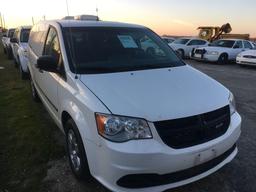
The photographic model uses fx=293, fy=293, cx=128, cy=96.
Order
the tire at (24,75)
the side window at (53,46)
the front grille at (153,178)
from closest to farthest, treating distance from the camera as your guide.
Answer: the front grille at (153,178)
the side window at (53,46)
the tire at (24,75)

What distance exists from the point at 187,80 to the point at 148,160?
126 centimetres

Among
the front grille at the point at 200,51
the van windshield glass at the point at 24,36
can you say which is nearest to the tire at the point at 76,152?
the van windshield glass at the point at 24,36

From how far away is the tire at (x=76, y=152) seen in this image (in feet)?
9.82

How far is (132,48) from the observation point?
4.02 meters

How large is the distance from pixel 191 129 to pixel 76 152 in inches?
51.1

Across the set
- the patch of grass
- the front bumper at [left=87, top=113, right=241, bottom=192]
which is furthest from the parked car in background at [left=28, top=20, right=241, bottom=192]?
the patch of grass

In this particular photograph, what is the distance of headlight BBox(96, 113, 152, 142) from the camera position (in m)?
2.62

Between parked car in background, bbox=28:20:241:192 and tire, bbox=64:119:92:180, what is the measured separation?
0.04 feet

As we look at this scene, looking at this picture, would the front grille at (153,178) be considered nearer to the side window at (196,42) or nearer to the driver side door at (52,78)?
the driver side door at (52,78)

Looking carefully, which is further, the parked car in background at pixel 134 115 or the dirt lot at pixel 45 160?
the dirt lot at pixel 45 160

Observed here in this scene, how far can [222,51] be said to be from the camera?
16781mm

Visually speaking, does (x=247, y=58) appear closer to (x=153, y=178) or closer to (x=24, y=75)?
(x=24, y=75)

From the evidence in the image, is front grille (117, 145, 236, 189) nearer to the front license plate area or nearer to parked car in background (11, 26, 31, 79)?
the front license plate area

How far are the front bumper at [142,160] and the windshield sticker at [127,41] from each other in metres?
1.74
